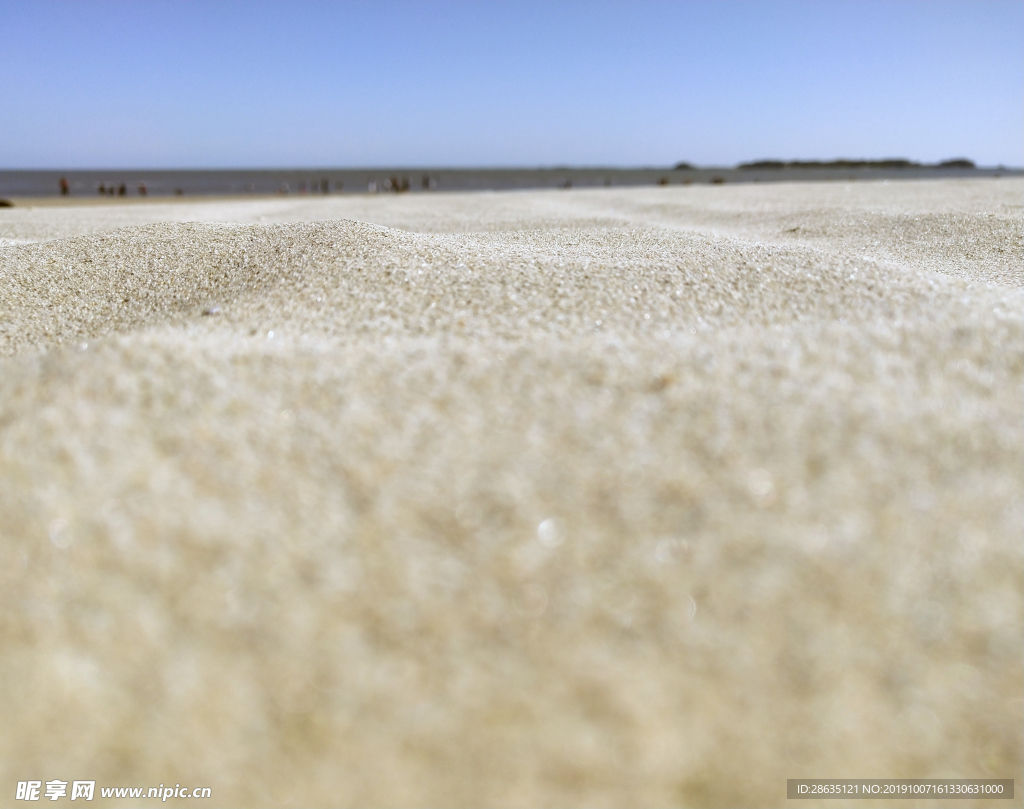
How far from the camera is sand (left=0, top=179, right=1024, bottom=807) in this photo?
133 cm

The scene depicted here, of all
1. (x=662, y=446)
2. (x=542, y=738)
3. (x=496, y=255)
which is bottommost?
(x=542, y=738)

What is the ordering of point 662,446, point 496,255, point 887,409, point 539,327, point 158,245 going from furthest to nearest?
point 158,245 < point 496,255 < point 539,327 < point 887,409 < point 662,446

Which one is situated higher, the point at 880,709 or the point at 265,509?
the point at 265,509

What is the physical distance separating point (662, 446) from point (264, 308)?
6.04ft

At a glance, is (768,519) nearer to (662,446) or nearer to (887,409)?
(662,446)

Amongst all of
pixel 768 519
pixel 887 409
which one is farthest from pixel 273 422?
pixel 887 409

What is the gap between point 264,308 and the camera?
2.85 metres

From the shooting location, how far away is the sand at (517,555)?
1.33m

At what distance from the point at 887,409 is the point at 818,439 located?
305 mm

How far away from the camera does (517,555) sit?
1624 mm

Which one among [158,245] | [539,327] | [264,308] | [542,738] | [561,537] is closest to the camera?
[542,738]

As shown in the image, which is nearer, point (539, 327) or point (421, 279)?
point (539, 327)

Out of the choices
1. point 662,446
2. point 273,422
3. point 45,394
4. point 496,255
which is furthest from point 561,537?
point 496,255

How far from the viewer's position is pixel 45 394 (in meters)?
2.09
